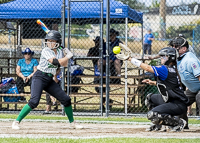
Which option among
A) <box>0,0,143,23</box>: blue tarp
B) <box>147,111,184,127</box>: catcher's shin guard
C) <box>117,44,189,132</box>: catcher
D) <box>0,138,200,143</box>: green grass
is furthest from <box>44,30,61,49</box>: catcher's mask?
<box>0,0,143,23</box>: blue tarp

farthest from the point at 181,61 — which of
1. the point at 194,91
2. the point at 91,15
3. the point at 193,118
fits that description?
the point at 91,15

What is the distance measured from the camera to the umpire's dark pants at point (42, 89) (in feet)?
27.2

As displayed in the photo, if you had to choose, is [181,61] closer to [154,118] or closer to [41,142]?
[154,118]

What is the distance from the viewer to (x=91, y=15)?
41.9 feet

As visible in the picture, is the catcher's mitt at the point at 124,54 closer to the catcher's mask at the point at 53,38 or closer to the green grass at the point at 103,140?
the catcher's mask at the point at 53,38

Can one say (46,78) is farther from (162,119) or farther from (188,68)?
(188,68)

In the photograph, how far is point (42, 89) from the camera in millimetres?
8391

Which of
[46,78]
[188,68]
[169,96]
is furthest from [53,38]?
[188,68]

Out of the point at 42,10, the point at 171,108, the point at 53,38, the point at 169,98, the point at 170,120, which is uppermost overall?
the point at 42,10

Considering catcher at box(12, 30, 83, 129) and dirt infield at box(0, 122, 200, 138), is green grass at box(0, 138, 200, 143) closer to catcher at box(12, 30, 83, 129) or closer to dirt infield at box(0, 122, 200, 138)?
dirt infield at box(0, 122, 200, 138)

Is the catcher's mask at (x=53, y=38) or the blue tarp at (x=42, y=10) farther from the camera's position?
the blue tarp at (x=42, y=10)

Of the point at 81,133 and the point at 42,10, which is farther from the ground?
the point at 42,10

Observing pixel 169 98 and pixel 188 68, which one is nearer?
pixel 169 98

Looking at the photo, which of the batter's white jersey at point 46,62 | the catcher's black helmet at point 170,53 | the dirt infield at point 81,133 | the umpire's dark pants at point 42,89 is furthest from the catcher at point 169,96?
the batter's white jersey at point 46,62
